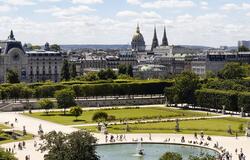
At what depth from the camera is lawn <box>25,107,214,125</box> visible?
277 ft

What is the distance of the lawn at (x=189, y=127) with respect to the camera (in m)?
70.8

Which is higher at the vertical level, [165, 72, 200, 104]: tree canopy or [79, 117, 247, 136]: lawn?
[165, 72, 200, 104]: tree canopy

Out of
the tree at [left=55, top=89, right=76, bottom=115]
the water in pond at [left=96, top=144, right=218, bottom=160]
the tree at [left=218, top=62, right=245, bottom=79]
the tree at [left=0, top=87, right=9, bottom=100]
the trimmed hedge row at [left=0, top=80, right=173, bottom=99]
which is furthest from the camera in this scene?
the tree at [left=218, top=62, right=245, bottom=79]

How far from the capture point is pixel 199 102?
99750mm

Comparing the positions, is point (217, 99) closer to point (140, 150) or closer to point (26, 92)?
point (26, 92)

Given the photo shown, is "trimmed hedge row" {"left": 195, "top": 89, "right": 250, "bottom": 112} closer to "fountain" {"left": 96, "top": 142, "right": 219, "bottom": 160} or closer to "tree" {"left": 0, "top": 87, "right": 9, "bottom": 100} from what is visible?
"fountain" {"left": 96, "top": 142, "right": 219, "bottom": 160}

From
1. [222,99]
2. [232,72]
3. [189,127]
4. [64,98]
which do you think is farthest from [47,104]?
[232,72]

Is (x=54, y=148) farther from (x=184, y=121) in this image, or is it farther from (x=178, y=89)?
(x=178, y=89)

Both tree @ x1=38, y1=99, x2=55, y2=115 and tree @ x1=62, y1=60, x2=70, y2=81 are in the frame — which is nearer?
tree @ x1=38, y1=99, x2=55, y2=115

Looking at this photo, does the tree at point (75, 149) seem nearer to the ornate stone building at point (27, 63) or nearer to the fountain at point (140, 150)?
the fountain at point (140, 150)

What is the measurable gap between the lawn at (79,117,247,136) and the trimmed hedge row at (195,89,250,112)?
9007mm

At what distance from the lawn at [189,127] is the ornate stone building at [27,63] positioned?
7355 cm

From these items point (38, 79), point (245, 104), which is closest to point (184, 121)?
point (245, 104)

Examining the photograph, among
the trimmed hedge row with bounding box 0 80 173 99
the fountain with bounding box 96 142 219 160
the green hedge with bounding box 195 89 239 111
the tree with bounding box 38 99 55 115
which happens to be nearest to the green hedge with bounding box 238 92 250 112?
the green hedge with bounding box 195 89 239 111
